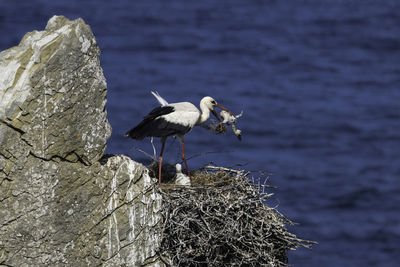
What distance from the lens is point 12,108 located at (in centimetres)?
950

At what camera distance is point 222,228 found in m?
11.7

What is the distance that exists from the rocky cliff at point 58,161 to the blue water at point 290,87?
14.9 m

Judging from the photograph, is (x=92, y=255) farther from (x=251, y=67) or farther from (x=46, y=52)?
(x=251, y=67)

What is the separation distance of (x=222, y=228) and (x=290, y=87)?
3932 centimetres

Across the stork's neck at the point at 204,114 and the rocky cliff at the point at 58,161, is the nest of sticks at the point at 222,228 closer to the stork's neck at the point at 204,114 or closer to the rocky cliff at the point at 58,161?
the rocky cliff at the point at 58,161

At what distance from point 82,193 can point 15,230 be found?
804 mm

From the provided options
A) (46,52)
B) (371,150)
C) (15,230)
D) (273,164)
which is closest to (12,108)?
(46,52)

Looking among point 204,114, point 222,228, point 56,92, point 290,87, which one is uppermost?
point 56,92

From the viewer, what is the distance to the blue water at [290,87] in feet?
114

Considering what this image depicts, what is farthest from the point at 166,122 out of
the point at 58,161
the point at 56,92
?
the point at 56,92

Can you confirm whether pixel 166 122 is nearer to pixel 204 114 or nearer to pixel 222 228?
pixel 204 114

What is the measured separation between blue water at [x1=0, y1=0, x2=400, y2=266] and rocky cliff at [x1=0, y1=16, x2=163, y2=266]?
1488 centimetres

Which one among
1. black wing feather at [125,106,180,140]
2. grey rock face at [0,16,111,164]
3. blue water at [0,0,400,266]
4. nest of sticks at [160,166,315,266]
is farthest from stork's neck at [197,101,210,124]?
blue water at [0,0,400,266]

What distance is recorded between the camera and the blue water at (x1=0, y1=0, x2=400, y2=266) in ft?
114
